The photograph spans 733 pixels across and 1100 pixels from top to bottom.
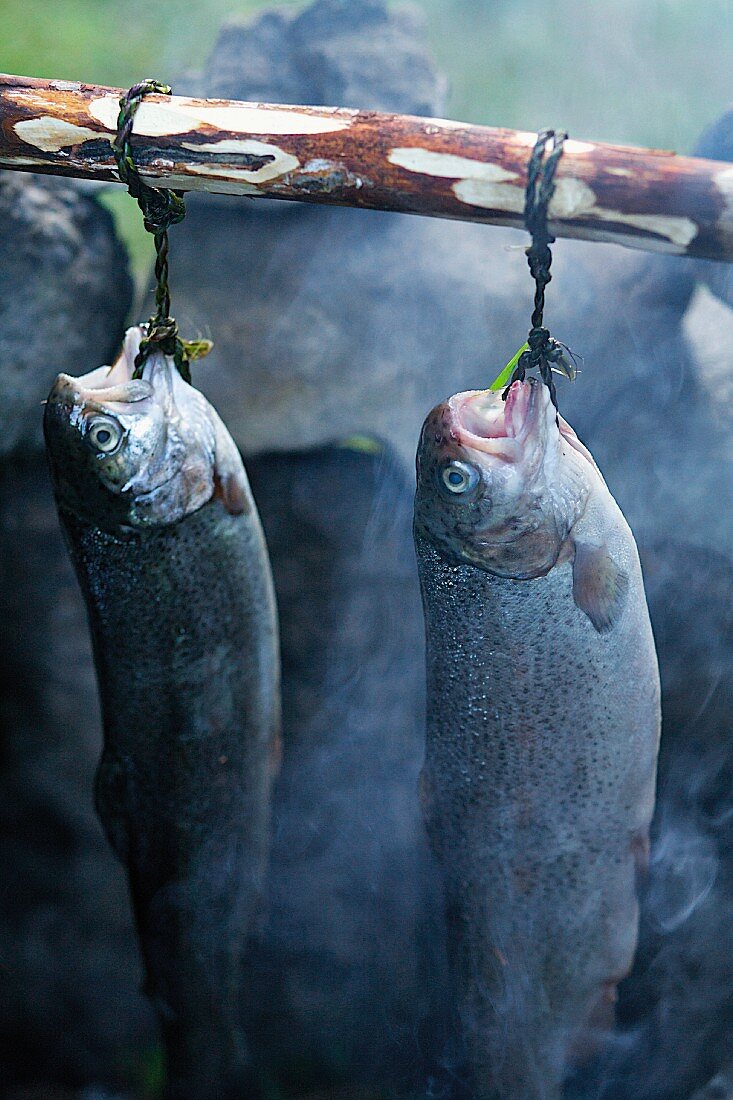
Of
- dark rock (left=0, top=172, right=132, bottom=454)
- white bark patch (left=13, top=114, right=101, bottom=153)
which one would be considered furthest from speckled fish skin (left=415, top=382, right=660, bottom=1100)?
dark rock (left=0, top=172, right=132, bottom=454)

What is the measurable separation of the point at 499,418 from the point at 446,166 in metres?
0.42

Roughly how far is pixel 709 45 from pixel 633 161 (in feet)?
8.61

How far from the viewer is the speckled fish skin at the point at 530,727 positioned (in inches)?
62.7

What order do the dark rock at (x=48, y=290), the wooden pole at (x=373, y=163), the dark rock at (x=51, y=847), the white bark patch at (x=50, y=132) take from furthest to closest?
1. the dark rock at (x=51, y=847)
2. the dark rock at (x=48, y=290)
3. the white bark patch at (x=50, y=132)
4. the wooden pole at (x=373, y=163)

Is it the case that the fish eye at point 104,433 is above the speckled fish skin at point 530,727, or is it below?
above

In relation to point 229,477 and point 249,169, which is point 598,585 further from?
point 249,169

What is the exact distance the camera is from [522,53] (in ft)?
12.1

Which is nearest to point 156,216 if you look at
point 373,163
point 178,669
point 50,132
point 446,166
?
point 50,132

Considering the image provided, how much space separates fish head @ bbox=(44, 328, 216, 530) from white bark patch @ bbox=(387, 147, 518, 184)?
67 cm

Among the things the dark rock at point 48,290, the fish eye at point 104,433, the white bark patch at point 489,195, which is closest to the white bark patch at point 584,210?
the white bark patch at point 489,195

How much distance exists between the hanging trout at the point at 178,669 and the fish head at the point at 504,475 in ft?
1.96

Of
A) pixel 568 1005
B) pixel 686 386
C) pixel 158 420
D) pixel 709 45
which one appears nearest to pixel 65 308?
pixel 158 420

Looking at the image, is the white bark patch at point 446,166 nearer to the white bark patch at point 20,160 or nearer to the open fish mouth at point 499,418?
the open fish mouth at point 499,418

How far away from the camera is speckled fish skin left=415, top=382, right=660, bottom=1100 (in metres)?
1.59
